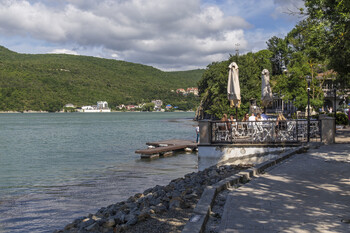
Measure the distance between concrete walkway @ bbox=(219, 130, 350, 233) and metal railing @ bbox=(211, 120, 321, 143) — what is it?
16.2ft

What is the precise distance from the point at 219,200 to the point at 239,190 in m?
0.90

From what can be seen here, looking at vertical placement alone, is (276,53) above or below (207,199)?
above

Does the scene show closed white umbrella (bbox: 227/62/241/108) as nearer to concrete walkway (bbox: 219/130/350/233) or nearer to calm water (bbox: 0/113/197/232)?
calm water (bbox: 0/113/197/232)

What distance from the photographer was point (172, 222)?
19.9ft

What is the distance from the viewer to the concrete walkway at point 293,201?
551 cm

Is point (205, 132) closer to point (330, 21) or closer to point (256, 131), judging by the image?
point (256, 131)

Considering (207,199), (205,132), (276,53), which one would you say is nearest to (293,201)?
(207,199)

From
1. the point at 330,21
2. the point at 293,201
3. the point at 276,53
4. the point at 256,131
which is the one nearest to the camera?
the point at 293,201

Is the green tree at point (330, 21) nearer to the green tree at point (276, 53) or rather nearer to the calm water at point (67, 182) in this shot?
the calm water at point (67, 182)

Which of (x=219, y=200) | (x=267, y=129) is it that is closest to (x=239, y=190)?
(x=219, y=200)

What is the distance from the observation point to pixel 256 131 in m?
15.9

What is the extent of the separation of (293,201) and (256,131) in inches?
358

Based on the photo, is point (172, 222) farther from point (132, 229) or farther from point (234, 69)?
point (234, 69)

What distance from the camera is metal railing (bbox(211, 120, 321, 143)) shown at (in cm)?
1580
